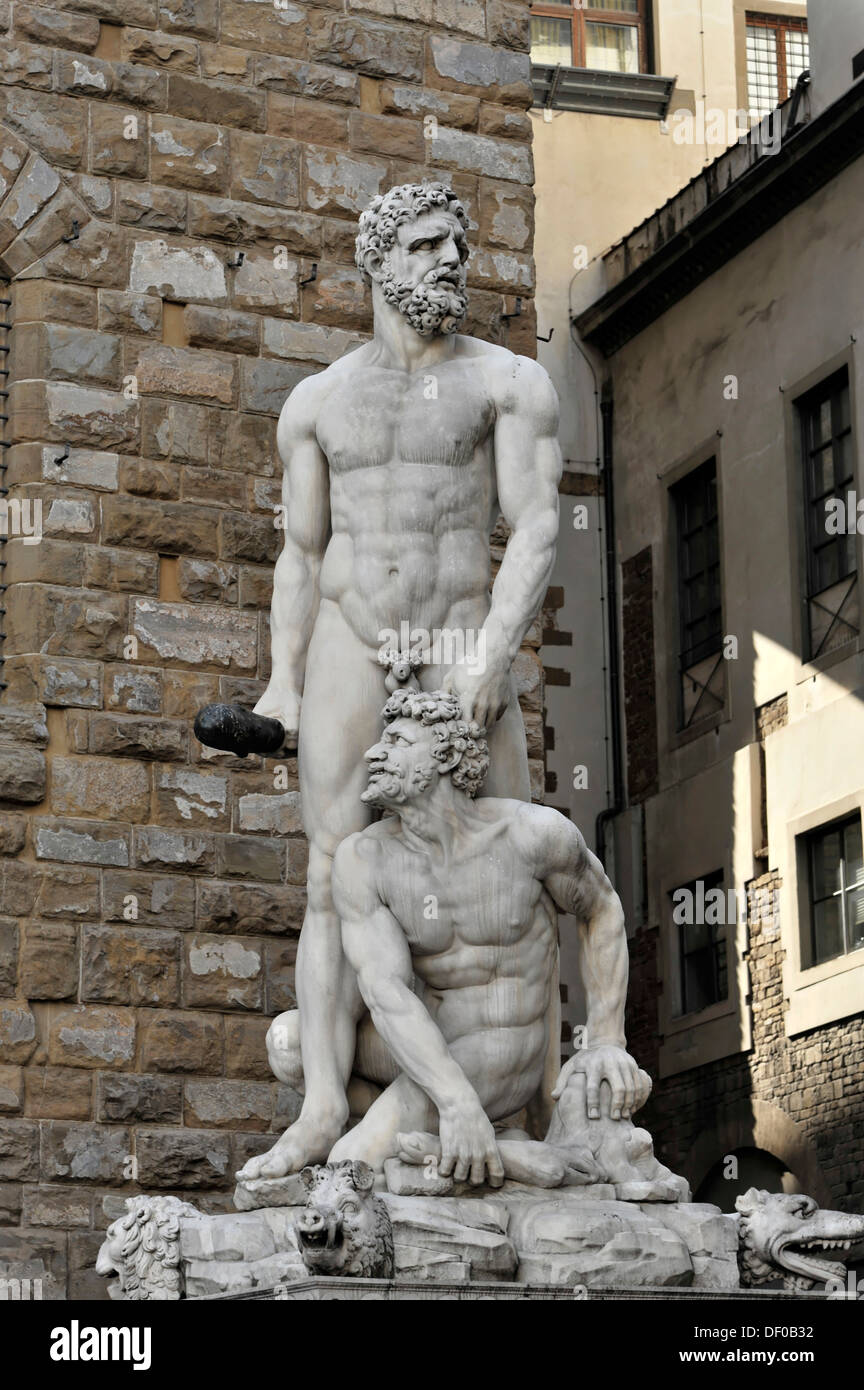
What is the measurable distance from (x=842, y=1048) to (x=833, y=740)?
2.29 m

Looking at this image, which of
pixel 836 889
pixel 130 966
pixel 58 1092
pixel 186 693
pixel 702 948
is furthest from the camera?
pixel 702 948

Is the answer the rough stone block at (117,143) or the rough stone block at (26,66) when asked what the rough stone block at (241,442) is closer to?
the rough stone block at (117,143)

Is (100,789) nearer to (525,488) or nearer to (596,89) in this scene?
(525,488)

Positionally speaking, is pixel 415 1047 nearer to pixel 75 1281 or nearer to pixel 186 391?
pixel 75 1281

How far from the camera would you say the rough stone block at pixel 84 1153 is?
404 inches

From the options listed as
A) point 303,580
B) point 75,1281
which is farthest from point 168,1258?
point 75,1281

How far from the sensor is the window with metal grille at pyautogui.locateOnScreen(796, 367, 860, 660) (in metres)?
20.7

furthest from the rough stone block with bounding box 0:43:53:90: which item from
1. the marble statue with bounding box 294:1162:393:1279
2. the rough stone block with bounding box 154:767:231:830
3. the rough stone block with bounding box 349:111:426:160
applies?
the marble statue with bounding box 294:1162:393:1279

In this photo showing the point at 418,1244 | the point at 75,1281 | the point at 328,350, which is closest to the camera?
the point at 418,1244

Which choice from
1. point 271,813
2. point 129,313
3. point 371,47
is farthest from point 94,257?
point 271,813

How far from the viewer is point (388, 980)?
7645mm

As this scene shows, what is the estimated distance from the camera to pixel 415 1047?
7.57 metres

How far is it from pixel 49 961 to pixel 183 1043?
61 cm

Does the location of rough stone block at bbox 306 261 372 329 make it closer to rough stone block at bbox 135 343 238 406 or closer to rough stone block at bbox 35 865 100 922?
rough stone block at bbox 135 343 238 406
